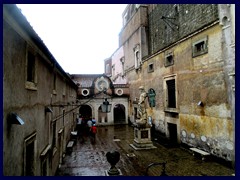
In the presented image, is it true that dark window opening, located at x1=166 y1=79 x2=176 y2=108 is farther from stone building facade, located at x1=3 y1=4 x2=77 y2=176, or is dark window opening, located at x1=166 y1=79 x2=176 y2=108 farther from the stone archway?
the stone archway

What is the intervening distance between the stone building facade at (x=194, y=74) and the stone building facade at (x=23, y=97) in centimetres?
799

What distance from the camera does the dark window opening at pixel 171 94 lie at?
16.0 metres

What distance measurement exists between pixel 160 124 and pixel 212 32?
8993 mm

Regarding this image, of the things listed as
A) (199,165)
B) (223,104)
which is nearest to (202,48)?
(223,104)

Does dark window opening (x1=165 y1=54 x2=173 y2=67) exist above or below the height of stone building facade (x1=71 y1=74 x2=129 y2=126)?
above

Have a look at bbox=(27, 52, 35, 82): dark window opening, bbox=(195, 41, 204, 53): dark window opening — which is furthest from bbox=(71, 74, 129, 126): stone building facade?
bbox=(27, 52, 35, 82): dark window opening

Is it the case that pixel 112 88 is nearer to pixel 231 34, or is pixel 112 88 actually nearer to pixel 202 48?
pixel 202 48

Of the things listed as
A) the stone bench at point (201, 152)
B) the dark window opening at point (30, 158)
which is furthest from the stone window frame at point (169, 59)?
the dark window opening at point (30, 158)

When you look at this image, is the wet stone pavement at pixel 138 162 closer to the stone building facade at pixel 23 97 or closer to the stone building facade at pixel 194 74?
the stone building facade at pixel 194 74

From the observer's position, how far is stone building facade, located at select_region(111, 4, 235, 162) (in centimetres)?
1034

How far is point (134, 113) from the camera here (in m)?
25.3

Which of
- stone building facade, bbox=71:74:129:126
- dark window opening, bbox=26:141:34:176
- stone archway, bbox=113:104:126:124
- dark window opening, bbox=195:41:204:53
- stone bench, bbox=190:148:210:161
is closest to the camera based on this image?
dark window opening, bbox=26:141:34:176

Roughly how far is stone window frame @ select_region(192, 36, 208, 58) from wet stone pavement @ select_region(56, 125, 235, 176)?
5.83m
